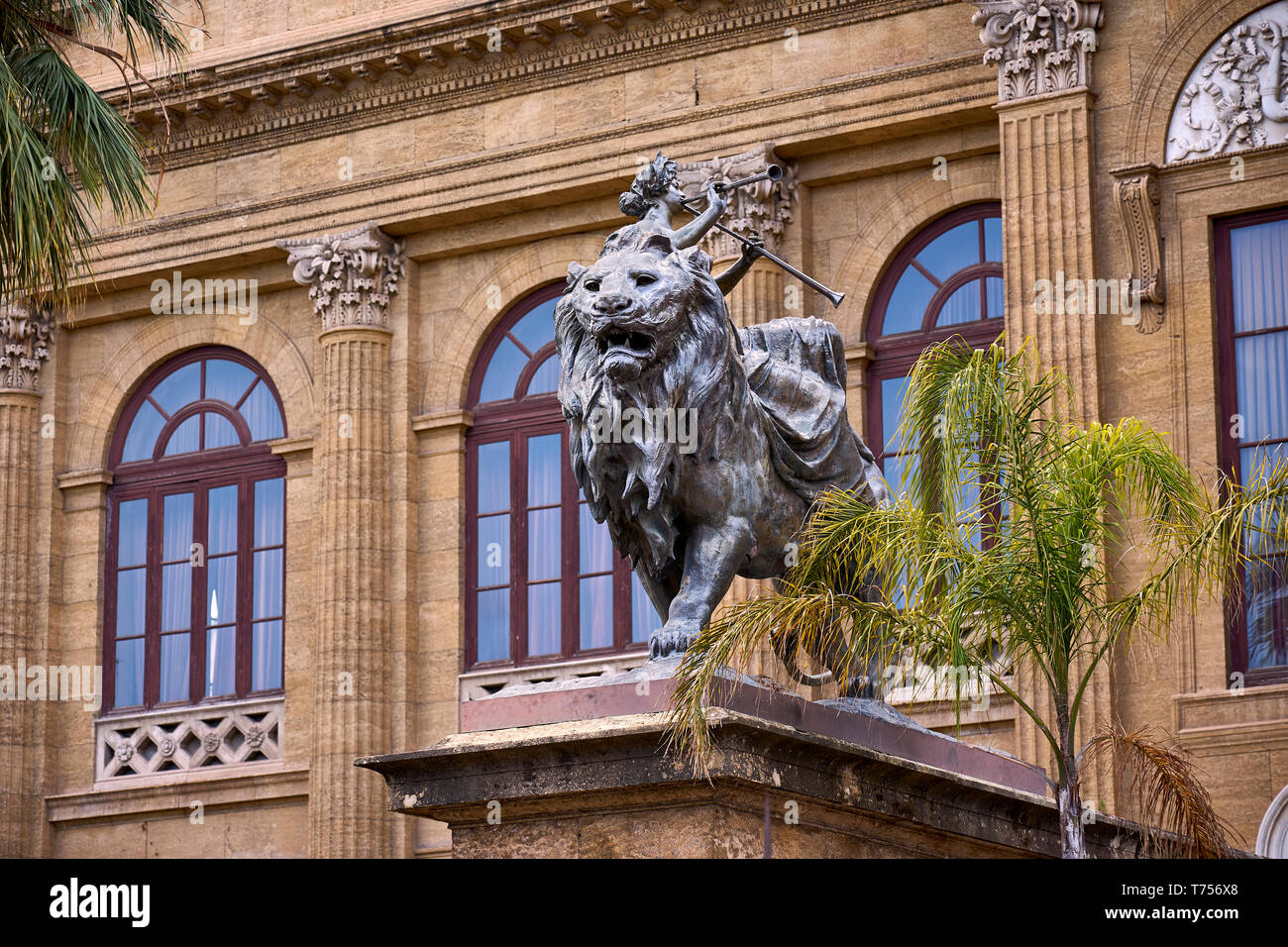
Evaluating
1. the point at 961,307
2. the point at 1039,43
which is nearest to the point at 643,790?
the point at 1039,43

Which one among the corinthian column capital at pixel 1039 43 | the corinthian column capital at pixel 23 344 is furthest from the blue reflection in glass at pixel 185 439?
the corinthian column capital at pixel 1039 43

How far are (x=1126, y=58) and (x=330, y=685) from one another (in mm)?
10179

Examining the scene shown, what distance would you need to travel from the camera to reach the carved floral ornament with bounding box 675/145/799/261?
23.3 m

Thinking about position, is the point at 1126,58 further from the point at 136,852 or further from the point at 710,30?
the point at 136,852

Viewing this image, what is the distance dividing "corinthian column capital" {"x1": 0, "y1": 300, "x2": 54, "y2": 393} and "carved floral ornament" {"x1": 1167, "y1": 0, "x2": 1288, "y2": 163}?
13705 mm

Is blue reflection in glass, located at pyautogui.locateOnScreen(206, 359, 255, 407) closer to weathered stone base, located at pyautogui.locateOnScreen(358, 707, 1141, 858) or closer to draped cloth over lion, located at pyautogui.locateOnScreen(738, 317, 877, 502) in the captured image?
draped cloth over lion, located at pyautogui.locateOnScreen(738, 317, 877, 502)

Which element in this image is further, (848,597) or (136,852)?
(136,852)

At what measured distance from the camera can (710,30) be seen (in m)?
24.0

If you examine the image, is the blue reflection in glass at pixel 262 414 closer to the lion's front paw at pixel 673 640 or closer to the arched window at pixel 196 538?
the arched window at pixel 196 538

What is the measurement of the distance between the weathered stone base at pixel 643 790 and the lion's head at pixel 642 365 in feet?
3.59

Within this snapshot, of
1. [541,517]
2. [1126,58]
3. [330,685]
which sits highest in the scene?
[1126,58]

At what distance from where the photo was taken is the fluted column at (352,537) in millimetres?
24391

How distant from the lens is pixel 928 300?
23.2 m
